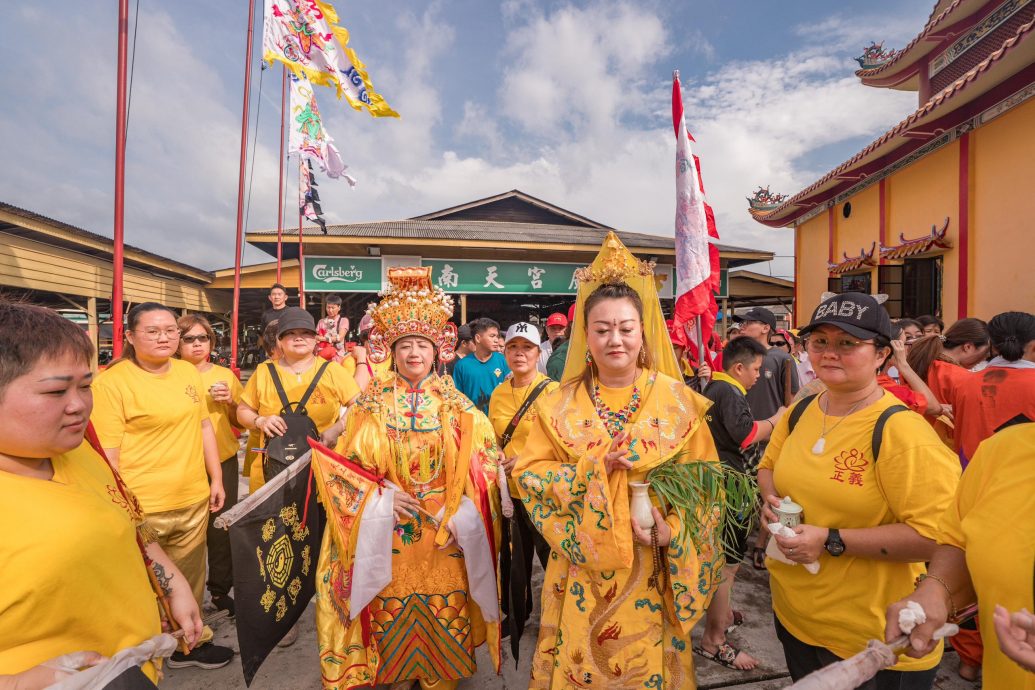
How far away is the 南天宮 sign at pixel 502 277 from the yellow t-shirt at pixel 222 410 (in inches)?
338

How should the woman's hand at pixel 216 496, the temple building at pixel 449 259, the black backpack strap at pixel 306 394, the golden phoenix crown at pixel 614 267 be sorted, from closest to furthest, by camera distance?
1. the golden phoenix crown at pixel 614 267
2. the woman's hand at pixel 216 496
3. the black backpack strap at pixel 306 394
4. the temple building at pixel 449 259

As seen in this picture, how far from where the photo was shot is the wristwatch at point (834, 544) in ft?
5.05

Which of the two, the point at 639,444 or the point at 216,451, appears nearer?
the point at 639,444

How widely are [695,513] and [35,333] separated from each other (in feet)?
6.90

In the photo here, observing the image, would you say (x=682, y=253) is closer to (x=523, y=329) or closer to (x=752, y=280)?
(x=523, y=329)

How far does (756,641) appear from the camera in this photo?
303 cm

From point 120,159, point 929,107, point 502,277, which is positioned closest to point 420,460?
point 120,159

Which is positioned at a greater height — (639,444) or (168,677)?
(639,444)

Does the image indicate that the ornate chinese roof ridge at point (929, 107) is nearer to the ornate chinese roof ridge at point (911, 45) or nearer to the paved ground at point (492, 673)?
the ornate chinese roof ridge at point (911, 45)

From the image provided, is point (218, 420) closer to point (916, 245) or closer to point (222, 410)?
point (222, 410)

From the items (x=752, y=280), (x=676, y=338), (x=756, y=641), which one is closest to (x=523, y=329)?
(x=676, y=338)

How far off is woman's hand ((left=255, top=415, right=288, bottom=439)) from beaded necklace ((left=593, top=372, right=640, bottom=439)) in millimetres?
2266

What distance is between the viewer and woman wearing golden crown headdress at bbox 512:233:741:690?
5.97 ft

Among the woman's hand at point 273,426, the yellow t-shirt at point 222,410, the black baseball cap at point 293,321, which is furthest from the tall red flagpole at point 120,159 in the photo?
the woman's hand at point 273,426
